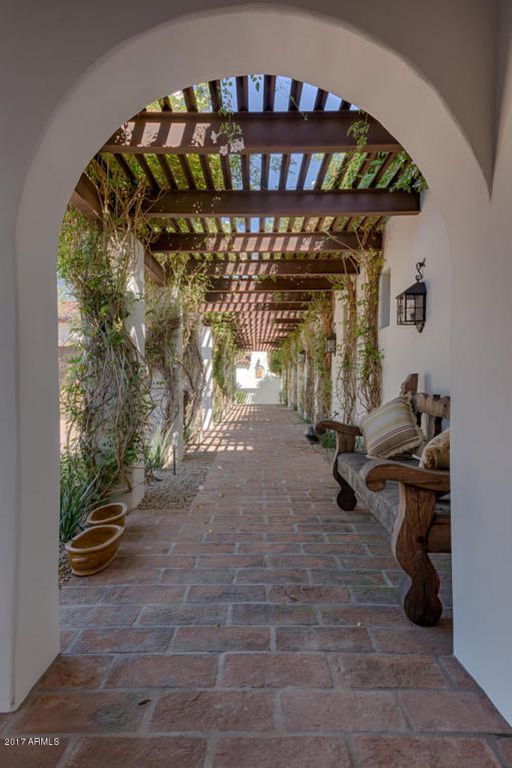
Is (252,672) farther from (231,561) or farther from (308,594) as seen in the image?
(231,561)

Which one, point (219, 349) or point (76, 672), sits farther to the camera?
point (219, 349)

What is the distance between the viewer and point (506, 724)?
53.9 inches

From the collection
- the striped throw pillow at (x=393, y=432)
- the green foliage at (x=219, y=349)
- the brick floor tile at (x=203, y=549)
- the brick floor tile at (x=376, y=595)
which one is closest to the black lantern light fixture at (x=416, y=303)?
the striped throw pillow at (x=393, y=432)

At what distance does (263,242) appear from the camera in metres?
4.71

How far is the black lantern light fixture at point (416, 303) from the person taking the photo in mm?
3549

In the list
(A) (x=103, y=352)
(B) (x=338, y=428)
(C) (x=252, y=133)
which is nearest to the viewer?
(C) (x=252, y=133)

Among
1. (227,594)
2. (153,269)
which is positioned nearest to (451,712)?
(227,594)

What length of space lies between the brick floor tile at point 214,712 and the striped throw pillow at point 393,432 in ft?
6.21

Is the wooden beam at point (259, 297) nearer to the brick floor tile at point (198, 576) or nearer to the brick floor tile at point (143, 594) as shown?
the brick floor tile at point (198, 576)

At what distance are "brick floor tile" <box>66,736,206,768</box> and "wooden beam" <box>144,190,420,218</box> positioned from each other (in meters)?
3.44

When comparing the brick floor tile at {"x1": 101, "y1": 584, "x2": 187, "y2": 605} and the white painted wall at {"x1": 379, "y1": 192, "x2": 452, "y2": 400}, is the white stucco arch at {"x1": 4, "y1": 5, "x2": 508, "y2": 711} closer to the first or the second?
the brick floor tile at {"x1": 101, "y1": 584, "x2": 187, "y2": 605}

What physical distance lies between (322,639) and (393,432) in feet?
5.24

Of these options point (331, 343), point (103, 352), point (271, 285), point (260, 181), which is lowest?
point (103, 352)

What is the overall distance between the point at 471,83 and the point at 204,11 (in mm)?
919
